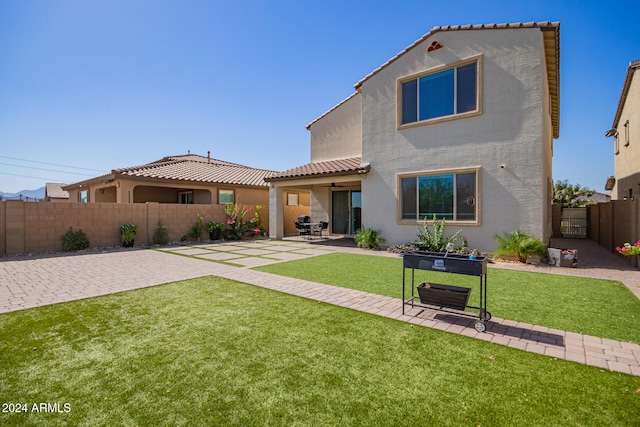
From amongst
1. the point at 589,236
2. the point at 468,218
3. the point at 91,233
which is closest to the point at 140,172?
the point at 91,233

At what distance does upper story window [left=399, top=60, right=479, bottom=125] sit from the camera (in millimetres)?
10909

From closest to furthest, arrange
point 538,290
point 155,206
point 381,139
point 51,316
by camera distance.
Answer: point 51,316
point 538,290
point 381,139
point 155,206

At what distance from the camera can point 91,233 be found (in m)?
13.6

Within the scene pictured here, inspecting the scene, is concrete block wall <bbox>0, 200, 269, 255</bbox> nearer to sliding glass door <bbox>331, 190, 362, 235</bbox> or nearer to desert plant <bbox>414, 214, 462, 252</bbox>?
sliding glass door <bbox>331, 190, 362, 235</bbox>

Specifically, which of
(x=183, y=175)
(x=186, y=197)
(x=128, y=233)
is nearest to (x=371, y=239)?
(x=128, y=233)

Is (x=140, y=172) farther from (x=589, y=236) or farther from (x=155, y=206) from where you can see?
(x=589, y=236)

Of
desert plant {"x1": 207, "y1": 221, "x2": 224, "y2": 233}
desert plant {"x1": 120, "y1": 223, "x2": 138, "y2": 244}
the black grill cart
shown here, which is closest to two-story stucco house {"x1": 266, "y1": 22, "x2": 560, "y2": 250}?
desert plant {"x1": 207, "y1": 221, "x2": 224, "y2": 233}

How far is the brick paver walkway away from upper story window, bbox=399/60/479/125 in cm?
603

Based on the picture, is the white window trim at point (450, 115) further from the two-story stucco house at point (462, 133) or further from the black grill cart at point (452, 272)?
the black grill cart at point (452, 272)

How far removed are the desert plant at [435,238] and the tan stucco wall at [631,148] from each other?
10.8 m

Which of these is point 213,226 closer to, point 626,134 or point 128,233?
point 128,233

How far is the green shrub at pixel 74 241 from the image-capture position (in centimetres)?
1277

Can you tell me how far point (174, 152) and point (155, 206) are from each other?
21829 mm

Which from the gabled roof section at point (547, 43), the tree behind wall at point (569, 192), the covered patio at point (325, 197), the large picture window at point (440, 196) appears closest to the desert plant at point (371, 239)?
the large picture window at point (440, 196)
